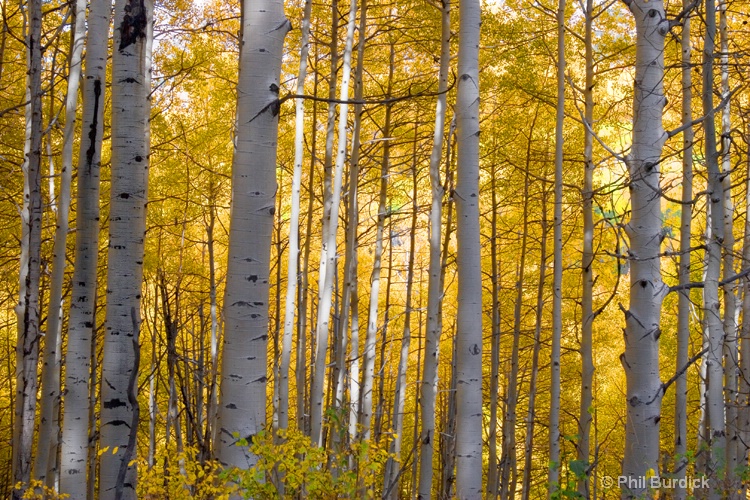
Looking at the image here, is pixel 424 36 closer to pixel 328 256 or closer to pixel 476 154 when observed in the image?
pixel 328 256

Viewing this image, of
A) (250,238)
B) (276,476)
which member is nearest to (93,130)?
(250,238)

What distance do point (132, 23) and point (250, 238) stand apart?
1538 millimetres

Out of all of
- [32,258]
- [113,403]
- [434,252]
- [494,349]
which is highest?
[434,252]

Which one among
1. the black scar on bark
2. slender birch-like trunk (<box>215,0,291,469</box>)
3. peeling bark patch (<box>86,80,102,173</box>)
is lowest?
slender birch-like trunk (<box>215,0,291,469</box>)

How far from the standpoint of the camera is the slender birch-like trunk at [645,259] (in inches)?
115

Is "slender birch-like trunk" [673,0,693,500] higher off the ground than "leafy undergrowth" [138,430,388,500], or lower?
higher

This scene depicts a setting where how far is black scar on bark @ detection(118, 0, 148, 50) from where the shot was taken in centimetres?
315

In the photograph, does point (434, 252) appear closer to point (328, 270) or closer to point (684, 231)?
point (328, 270)

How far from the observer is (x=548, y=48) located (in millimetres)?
7812

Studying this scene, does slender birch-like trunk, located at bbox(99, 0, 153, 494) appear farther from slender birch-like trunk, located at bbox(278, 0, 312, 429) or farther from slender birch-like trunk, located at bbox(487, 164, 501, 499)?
slender birch-like trunk, located at bbox(487, 164, 501, 499)

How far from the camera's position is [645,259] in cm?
293

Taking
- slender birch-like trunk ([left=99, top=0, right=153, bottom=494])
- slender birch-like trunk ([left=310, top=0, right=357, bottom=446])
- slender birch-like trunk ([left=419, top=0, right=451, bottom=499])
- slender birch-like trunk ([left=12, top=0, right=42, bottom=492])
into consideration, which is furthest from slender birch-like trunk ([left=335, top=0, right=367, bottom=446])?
slender birch-like trunk ([left=99, top=0, right=153, bottom=494])

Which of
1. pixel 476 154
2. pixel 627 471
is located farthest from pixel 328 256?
pixel 627 471

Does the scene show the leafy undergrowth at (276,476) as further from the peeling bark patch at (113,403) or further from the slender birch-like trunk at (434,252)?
the slender birch-like trunk at (434,252)
